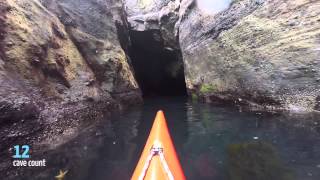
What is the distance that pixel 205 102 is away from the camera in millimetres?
14797

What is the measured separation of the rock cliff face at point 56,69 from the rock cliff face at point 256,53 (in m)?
3.90

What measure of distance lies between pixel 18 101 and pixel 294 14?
9012 millimetres

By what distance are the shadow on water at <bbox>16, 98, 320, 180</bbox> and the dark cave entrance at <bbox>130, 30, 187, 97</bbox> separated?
43.4 feet

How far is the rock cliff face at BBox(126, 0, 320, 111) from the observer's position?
9625 mm

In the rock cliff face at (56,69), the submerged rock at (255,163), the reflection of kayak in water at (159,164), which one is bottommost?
the submerged rock at (255,163)

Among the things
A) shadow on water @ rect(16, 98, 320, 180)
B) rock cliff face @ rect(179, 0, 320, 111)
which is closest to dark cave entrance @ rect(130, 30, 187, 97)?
rock cliff face @ rect(179, 0, 320, 111)

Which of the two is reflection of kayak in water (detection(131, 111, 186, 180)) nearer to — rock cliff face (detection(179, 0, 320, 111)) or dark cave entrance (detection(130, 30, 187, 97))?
rock cliff face (detection(179, 0, 320, 111))

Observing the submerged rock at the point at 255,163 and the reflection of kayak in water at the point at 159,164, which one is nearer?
the reflection of kayak in water at the point at 159,164

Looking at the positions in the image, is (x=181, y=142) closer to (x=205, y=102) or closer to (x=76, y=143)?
(x=76, y=143)

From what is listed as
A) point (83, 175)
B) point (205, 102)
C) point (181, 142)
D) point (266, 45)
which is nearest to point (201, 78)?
point (205, 102)

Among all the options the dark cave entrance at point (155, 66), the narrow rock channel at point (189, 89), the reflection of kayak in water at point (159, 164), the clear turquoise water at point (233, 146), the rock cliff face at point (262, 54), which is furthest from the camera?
the dark cave entrance at point (155, 66)

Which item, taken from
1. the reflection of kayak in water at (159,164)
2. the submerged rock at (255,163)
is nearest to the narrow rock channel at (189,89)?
the submerged rock at (255,163)

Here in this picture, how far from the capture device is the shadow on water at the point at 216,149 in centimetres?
512

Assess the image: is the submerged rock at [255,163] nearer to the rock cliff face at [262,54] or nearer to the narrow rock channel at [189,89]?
the narrow rock channel at [189,89]
